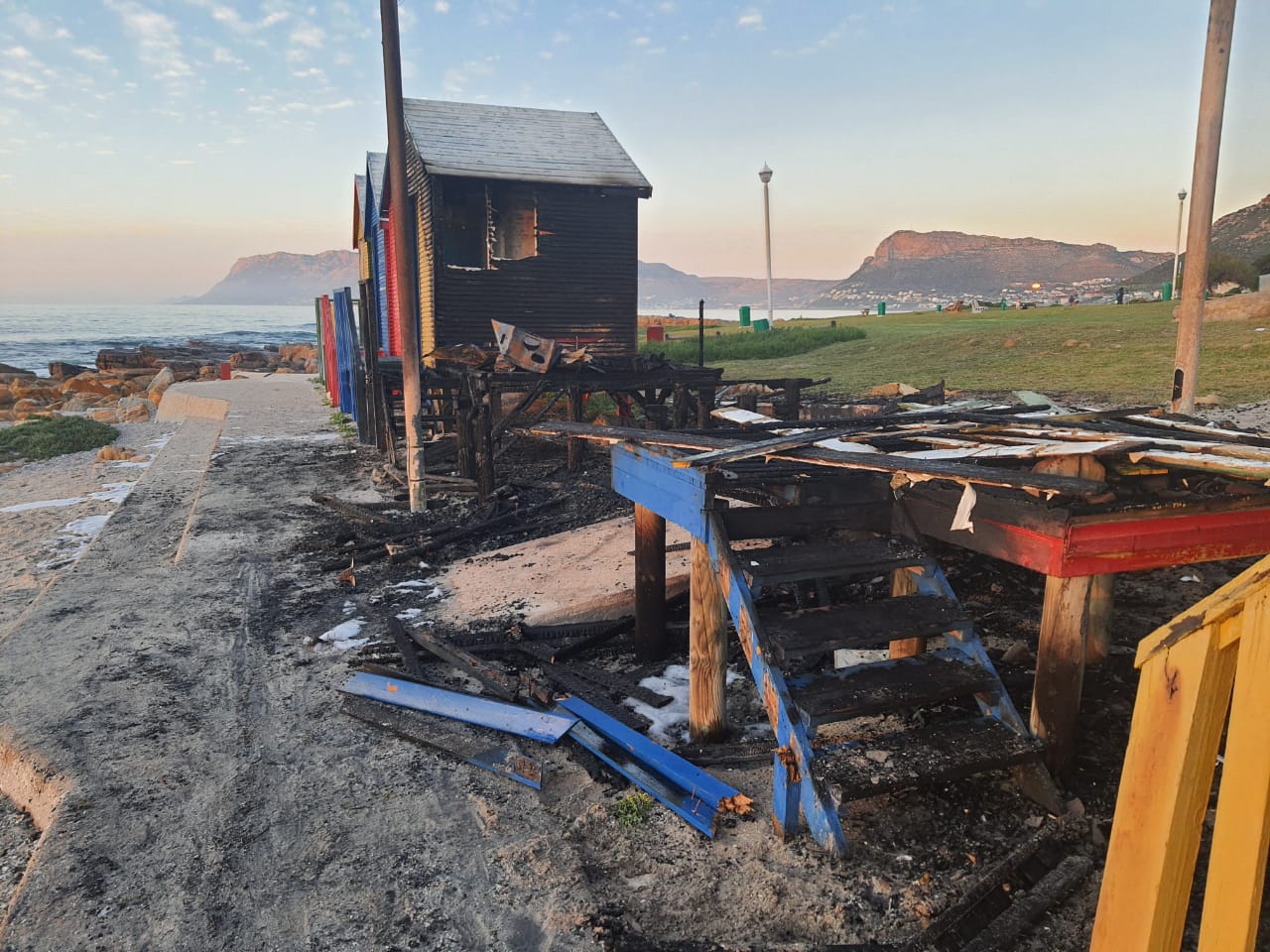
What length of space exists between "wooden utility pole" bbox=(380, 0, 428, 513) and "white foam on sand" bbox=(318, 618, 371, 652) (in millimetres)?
4006

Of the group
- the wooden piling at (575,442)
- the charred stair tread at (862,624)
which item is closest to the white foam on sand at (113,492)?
the wooden piling at (575,442)

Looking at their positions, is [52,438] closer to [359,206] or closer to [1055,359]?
[359,206]

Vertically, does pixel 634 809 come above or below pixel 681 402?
below

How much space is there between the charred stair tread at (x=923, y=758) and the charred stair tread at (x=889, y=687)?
0.53 feet

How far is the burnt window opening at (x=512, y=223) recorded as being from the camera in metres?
17.2

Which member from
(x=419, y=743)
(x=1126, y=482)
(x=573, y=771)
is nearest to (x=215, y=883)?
(x=419, y=743)

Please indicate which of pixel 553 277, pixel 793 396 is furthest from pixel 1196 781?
pixel 553 277

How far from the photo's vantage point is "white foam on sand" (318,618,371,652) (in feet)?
21.1

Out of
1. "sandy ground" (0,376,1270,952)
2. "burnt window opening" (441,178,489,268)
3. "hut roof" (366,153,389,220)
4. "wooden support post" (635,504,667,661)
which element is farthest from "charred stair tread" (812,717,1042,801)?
"hut roof" (366,153,389,220)

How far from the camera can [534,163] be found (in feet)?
56.1

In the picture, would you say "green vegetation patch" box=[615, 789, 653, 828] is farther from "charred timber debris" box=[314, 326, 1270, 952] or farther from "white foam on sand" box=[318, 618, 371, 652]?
"white foam on sand" box=[318, 618, 371, 652]

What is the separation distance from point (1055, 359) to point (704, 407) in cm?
1030

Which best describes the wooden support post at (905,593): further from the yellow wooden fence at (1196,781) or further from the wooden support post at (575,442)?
the wooden support post at (575,442)

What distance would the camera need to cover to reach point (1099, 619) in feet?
16.9
